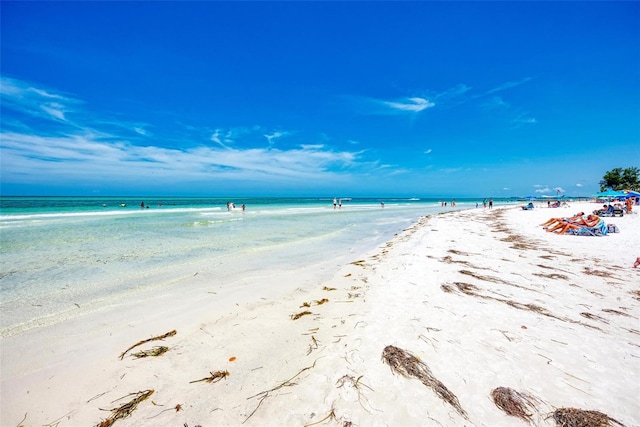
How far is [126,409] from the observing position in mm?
2727

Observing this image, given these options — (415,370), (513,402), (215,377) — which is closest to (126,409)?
(215,377)

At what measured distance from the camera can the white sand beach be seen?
2652mm

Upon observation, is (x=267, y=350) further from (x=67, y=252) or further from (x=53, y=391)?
(x=67, y=252)

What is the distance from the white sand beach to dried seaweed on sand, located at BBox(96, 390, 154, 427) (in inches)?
0.9

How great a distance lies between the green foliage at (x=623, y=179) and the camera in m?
57.7

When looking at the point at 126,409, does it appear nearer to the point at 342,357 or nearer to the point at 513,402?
the point at 342,357

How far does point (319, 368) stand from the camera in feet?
10.7

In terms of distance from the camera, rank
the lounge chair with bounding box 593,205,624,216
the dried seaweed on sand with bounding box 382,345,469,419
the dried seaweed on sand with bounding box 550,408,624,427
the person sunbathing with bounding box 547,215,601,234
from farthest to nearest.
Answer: the lounge chair with bounding box 593,205,624,216, the person sunbathing with bounding box 547,215,601,234, the dried seaweed on sand with bounding box 382,345,469,419, the dried seaweed on sand with bounding box 550,408,624,427

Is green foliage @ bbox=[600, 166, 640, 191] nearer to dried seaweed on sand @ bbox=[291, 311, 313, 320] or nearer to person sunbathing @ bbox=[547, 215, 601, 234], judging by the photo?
person sunbathing @ bbox=[547, 215, 601, 234]

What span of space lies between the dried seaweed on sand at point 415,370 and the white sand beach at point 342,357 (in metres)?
0.02

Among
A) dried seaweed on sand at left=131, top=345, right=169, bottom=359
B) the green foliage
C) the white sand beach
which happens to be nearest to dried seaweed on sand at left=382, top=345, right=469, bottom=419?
the white sand beach

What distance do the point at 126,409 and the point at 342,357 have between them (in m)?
2.49

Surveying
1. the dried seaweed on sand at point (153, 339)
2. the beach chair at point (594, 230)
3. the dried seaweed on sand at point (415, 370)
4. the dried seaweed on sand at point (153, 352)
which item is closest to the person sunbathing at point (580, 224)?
the beach chair at point (594, 230)

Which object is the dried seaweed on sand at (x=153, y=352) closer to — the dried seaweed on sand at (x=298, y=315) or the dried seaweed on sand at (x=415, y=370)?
the dried seaweed on sand at (x=298, y=315)
